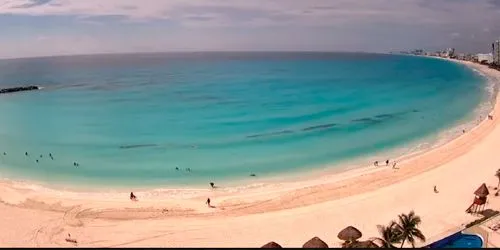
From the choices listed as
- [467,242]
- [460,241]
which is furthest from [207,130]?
[467,242]

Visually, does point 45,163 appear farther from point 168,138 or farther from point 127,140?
point 168,138

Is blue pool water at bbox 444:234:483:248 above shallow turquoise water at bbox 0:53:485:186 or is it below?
below

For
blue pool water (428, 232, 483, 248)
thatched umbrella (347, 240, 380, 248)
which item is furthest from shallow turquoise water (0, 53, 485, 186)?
blue pool water (428, 232, 483, 248)

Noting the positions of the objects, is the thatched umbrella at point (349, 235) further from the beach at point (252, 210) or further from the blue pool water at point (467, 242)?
the blue pool water at point (467, 242)

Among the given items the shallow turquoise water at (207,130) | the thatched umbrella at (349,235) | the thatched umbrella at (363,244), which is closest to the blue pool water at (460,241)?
the thatched umbrella at (363,244)

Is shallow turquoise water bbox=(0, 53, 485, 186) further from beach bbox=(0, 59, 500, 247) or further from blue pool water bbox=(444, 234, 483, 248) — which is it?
blue pool water bbox=(444, 234, 483, 248)

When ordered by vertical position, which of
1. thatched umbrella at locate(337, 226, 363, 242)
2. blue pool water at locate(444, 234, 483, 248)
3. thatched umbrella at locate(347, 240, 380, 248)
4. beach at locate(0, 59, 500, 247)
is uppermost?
beach at locate(0, 59, 500, 247)

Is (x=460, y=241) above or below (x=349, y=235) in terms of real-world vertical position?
below

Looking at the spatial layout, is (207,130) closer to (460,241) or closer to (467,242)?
(460,241)

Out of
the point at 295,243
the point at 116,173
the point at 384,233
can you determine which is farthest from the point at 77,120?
the point at 384,233
